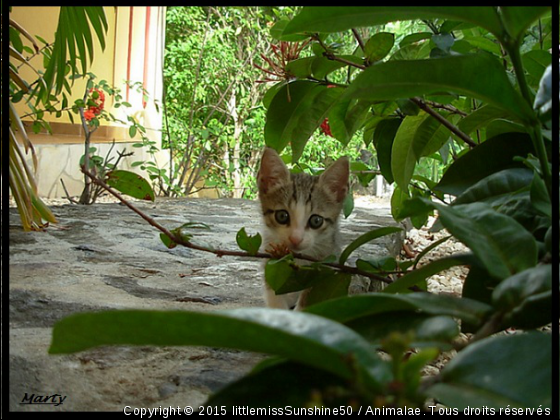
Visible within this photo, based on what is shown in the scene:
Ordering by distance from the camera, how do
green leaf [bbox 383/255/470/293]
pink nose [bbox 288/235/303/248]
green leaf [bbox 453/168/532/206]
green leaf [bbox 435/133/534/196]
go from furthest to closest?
pink nose [bbox 288/235/303/248] → green leaf [bbox 435/133/534/196] → green leaf [bbox 453/168/532/206] → green leaf [bbox 383/255/470/293]

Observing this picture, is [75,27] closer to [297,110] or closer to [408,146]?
[297,110]

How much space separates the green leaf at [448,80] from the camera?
51 cm

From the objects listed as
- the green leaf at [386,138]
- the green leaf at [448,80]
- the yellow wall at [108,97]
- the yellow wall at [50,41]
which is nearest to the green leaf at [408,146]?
the green leaf at [386,138]

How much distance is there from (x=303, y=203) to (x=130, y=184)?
0.68 meters

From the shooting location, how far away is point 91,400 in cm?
65

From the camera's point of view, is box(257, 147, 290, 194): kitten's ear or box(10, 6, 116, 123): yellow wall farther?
box(10, 6, 116, 123): yellow wall

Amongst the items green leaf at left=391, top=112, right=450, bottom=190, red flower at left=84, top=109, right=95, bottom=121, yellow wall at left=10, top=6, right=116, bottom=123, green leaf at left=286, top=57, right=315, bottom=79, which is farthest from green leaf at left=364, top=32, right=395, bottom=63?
red flower at left=84, top=109, right=95, bottom=121

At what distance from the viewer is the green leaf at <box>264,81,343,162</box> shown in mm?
964

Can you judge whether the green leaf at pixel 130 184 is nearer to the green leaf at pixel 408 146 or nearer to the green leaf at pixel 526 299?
the green leaf at pixel 408 146

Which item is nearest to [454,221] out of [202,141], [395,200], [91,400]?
[91,400]

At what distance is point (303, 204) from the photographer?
4.86 feet

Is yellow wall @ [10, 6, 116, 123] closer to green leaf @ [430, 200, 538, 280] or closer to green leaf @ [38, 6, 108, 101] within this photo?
green leaf @ [38, 6, 108, 101]

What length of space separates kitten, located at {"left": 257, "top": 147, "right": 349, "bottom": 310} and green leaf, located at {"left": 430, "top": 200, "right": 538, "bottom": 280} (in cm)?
90

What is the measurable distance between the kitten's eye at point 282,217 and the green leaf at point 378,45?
66 cm
